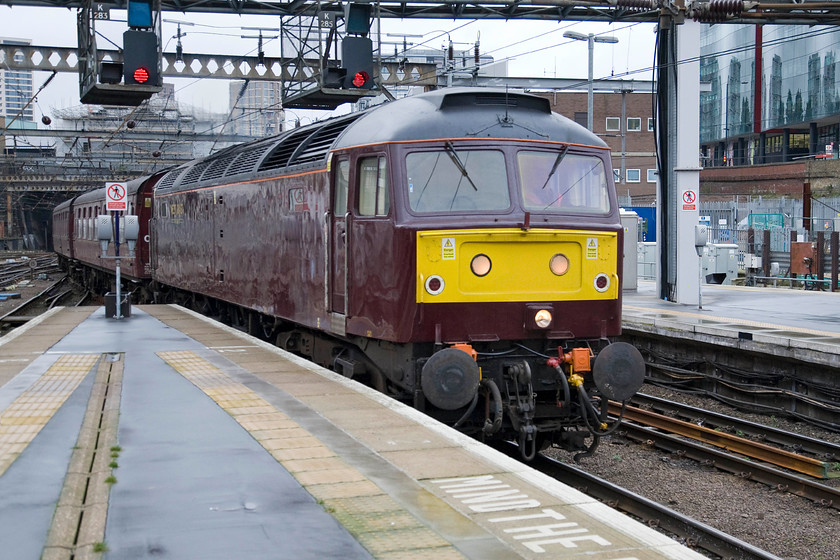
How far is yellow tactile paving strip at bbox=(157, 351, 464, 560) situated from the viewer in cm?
494

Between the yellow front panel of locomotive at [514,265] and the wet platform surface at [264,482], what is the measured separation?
1307 mm

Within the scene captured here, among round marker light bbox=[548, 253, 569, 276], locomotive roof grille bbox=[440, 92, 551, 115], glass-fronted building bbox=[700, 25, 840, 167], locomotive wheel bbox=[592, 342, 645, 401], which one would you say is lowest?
locomotive wheel bbox=[592, 342, 645, 401]

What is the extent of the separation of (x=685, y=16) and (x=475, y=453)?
16015mm

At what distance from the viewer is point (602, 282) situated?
9.81m

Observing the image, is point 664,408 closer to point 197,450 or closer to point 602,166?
point 602,166

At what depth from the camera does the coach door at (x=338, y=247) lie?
1042 centimetres

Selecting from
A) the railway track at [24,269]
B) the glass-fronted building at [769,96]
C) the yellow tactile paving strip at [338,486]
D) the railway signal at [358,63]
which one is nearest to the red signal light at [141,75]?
the railway signal at [358,63]

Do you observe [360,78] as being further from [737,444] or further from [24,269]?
[24,269]

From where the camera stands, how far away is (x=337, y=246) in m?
10.7

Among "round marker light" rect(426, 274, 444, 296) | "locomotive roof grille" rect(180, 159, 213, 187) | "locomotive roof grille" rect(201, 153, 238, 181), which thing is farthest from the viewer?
"locomotive roof grille" rect(180, 159, 213, 187)

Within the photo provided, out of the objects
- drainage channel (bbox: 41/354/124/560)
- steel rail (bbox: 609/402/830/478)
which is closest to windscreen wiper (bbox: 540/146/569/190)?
steel rail (bbox: 609/402/830/478)

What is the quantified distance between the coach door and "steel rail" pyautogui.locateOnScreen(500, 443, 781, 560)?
244 cm

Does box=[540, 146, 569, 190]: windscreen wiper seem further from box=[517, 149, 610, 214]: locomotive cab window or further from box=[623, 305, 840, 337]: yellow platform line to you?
box=[623, 305, 840, 337]: yellow platform line

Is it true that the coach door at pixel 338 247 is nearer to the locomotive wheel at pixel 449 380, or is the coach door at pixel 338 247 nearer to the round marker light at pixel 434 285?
the round marker light at pixel 434 285
